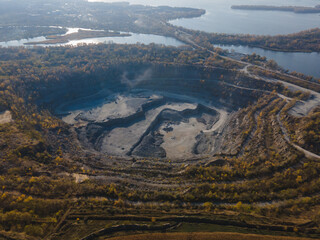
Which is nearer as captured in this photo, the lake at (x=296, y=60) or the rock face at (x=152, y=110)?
the rock face at (x=152, y=110)

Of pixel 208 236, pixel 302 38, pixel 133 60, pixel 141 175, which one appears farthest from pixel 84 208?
pixel 302 38

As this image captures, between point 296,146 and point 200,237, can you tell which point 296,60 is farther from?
point 200,237

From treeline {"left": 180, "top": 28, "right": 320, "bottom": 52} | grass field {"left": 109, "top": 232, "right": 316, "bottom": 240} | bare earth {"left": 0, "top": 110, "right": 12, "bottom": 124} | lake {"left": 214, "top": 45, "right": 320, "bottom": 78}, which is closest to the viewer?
grass field {"left": 109, "top": 232, "right": 316, "bottom": 240}

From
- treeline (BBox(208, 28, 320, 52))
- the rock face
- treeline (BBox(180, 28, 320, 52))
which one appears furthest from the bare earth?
treeline (BBox(208, 28, 320, 52))

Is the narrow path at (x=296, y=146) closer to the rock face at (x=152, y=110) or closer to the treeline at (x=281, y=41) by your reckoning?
the rock face at (x=152, y=110)

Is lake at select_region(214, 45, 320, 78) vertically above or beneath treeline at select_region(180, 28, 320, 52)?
beneath

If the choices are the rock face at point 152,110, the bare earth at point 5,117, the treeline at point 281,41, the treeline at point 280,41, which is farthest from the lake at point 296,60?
the bare earth at point 5,117

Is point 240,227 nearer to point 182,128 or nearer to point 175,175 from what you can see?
point 175,175

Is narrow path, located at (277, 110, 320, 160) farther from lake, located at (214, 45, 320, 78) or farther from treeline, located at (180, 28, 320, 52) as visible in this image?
treeline, located at (180, 28, 320, 52)
